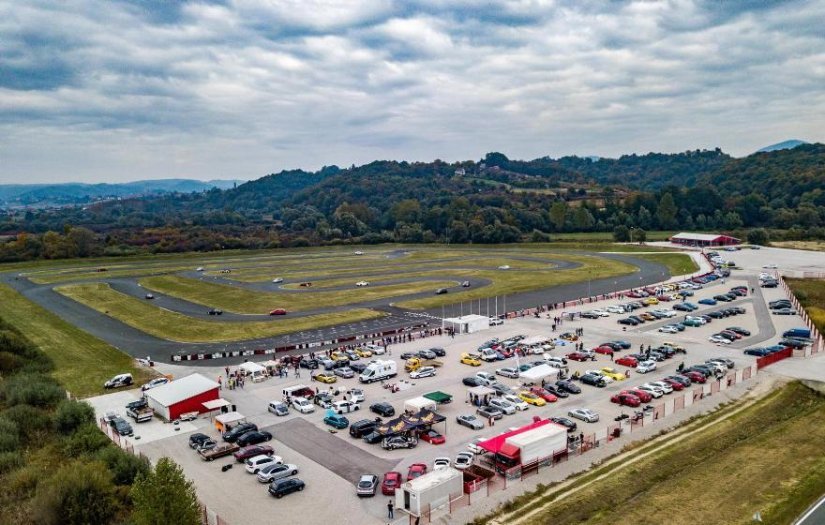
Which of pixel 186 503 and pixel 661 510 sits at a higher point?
pixel 186 503

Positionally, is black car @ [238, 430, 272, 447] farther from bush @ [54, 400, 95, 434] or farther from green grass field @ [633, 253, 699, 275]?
green grass field @ [633, 253, 699, 275]

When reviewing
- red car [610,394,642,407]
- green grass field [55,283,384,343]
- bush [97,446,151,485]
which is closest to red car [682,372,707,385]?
red car [610,394,642,407]

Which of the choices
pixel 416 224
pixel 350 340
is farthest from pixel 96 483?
pixel 416 224

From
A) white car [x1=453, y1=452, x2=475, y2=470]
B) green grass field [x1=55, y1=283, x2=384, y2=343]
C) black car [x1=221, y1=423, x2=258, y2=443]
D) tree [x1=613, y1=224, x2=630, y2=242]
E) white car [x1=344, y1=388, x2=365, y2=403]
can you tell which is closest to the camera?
white car [x1=453, y1=452, x2=475, y2=470]

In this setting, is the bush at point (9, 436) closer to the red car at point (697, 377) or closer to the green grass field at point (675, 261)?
the red car at point (697, 377)

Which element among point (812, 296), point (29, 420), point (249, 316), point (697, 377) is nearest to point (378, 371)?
point (29, 420)

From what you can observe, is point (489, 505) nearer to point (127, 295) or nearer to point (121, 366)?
point (121, 366)
